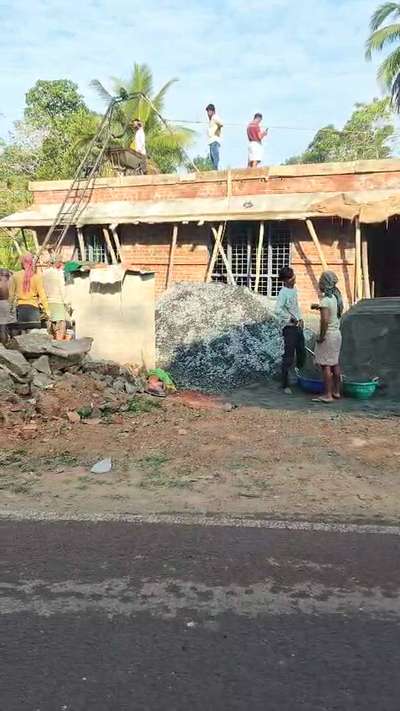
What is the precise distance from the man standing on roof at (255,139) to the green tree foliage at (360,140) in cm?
2056

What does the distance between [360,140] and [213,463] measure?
36990mm

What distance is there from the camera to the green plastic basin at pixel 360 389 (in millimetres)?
8648

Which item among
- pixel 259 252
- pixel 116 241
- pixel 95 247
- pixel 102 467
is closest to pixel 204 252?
pixel 259 252

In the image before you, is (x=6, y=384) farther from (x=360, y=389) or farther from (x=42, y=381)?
(x=360, y=389)

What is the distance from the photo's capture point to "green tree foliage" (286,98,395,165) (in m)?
36.8

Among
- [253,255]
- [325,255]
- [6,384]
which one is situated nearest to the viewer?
[6,384]

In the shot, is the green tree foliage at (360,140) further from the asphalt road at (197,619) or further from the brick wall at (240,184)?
the asphalt road at (197,619)

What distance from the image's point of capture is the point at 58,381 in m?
7.96

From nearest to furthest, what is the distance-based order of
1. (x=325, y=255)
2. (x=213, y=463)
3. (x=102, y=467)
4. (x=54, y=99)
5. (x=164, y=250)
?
(x=102, y=467), (x=213, y=463), (x=325, y=255), (x=164, y=250), (x=54, y=99)

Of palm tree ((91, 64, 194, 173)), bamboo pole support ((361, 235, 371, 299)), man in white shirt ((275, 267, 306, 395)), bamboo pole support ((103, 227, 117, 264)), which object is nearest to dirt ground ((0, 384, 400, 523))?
man in white shirt ((275, 267, 306, 395))

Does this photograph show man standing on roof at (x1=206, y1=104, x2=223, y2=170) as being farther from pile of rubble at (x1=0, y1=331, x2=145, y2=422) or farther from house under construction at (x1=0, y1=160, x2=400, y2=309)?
pile of rubble at (x1=0, y1=331, x2=145, y2=422)

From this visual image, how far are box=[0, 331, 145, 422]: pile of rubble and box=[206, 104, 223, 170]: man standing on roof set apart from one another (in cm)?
947

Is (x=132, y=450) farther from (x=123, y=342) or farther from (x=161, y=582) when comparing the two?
(x=123, y=342)

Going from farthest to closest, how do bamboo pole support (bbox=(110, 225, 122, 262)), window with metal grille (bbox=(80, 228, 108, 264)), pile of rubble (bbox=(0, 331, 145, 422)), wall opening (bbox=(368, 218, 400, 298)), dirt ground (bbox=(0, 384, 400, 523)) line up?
1. window with metal grille (bbox=(80, 228, 108, 264))
2. bamboo pole support (bbox=(110, 225, 122, 262))
3. wall opening (bbox=(368, 218, 400, 298))
4. pile of rubble (bbox=(0, 331, 145, 422))
5. dirt ground (bbox=(0, 384, 400, 523))
